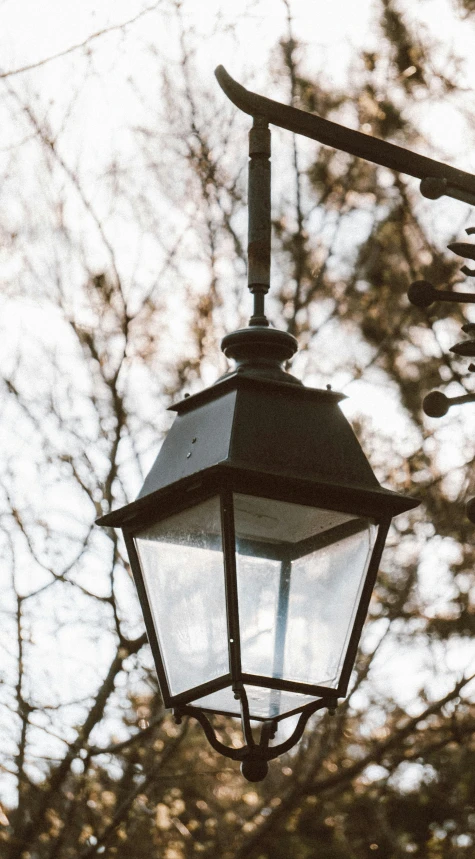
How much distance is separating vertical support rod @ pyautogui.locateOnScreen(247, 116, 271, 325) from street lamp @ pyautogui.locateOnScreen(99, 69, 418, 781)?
0.31 meters

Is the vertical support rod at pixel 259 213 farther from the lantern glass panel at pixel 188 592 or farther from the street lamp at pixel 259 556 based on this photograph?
the lantern glass panel at pixel 188 592

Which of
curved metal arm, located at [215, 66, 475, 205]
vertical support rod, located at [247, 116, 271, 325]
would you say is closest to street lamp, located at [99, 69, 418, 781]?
vertical support rod, located at [247, 116, 271, 325]

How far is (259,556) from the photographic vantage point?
2.36 meters

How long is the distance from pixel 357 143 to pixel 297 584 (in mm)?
1022

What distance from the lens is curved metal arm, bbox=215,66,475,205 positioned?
274cm

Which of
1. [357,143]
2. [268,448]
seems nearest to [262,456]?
[268,448]

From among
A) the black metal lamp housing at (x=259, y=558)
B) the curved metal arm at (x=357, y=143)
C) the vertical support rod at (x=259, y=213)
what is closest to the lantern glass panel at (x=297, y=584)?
the black metal lamp housing at (x=259, y=558)

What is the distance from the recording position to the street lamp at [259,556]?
2312 millimetres

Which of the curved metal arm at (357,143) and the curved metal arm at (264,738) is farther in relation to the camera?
the curved metal arm at (357,143)

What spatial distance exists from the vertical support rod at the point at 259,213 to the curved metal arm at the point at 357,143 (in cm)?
4

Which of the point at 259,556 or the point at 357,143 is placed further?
the point at 357,143

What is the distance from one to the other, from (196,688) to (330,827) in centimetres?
825

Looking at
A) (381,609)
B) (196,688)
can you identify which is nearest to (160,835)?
(381,609)

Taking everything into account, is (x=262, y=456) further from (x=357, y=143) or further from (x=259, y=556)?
(x=357, y=143)
